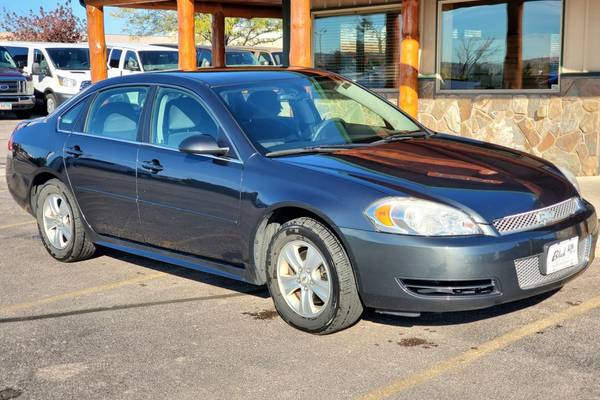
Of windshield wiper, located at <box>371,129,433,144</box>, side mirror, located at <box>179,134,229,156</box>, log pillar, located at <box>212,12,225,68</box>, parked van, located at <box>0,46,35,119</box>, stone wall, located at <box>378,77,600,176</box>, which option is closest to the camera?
side mirror, located at <box>179,134,229,156</box>

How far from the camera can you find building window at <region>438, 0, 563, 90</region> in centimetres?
1078

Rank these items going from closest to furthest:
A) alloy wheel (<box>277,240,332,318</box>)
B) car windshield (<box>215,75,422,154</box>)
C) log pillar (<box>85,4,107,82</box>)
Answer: alloy wheel (<box>277,240,332,318</box>) < car windshield (<box>215,75,422,154</box>) < log pillar (<box>85,4,107,82</box>)

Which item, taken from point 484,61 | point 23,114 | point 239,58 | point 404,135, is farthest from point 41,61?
point 404,135

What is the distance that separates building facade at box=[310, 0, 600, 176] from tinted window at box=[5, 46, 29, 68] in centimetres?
1356

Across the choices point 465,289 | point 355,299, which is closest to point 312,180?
point 355,299

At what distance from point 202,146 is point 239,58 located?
1892cm

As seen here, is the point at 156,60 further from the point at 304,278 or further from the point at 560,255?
the point at 560,255

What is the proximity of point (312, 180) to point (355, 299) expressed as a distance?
2.39ft

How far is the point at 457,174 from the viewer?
4.79 m

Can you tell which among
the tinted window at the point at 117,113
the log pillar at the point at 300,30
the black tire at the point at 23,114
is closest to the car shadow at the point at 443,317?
the tinted window at the point at 117,113

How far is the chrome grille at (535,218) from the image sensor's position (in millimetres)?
4402

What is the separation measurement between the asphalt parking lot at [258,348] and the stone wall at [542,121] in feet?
15.9

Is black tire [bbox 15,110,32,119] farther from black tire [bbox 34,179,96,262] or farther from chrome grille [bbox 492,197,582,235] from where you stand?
chrome grille [bbox 492,197,582,235]

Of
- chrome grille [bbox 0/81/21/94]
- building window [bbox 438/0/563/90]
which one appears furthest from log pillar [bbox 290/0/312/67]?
chrome grille [bbox 0/81/21/94]
